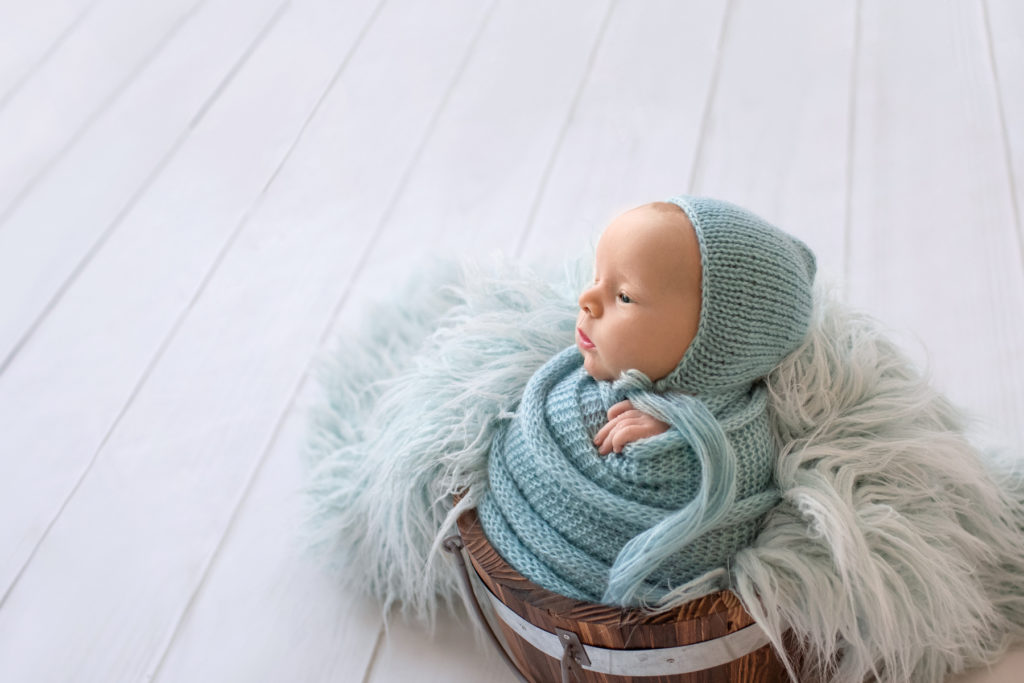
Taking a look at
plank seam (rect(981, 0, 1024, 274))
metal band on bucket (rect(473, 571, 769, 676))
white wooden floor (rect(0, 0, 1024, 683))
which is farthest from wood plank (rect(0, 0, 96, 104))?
plank seam (rect(981, 0, 1024, 274))

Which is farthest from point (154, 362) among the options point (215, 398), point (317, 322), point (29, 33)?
point (29, 33)

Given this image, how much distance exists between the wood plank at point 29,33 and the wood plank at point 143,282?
0.40 m

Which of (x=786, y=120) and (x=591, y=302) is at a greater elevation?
(x=786, y=120)

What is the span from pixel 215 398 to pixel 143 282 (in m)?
0.27

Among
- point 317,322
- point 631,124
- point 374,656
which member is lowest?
point 374,656

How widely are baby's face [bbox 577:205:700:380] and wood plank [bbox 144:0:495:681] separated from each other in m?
0.45

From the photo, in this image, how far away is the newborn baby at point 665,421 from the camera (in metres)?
0.79

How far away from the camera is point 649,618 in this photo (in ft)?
2.49

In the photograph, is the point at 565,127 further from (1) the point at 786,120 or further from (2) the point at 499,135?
(1) the point at 786,120

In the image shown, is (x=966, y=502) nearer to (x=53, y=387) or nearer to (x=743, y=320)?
(x=743, y=320)

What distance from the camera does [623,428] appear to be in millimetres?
816

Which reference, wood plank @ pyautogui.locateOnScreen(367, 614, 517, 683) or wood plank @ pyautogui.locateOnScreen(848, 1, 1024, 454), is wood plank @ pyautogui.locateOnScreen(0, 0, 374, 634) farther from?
wood plank @ pyautogui.locateOnScreen(848, 1, 1024, 454)

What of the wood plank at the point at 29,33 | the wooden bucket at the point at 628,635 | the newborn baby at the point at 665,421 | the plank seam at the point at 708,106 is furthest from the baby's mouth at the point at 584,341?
the wood plank at the point at 29,33

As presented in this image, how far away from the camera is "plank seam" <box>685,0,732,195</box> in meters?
1.48
